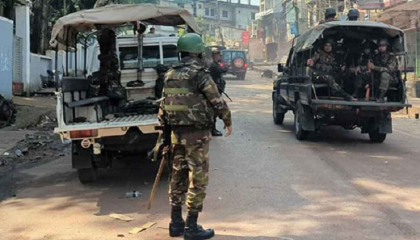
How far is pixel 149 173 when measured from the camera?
7074mm

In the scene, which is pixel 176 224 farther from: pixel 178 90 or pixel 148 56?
pixel 148 56

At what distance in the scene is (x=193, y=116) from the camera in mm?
4293

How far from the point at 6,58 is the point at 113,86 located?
27.1 feet

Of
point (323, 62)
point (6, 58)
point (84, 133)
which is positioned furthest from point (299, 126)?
point (6, 58)

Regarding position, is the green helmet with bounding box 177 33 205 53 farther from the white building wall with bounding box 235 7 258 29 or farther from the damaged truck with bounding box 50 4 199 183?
the white building wall with bounding box 235 7 258 29

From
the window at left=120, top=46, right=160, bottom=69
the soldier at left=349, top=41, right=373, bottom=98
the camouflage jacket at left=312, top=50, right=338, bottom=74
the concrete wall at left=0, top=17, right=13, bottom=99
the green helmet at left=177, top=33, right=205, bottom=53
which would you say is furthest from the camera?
the concrete wall at left=0, top=17, right=13, bottom=99

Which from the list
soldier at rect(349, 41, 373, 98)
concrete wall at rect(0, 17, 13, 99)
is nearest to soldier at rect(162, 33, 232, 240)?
soldier at rect(349, 41, 373, 98)

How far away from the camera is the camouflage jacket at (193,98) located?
14.1 feet

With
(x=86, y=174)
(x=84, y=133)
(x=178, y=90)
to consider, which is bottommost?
(x=86, y=174)

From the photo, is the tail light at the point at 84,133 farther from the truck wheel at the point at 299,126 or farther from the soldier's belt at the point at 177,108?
the truck wheel at the point at 299,126

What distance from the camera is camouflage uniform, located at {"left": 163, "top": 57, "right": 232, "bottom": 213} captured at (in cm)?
429

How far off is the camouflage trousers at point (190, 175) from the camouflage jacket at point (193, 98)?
0.23m

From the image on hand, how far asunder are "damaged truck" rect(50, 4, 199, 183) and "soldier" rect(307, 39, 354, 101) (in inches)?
110

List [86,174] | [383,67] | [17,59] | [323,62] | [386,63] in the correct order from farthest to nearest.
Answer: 1. [17,59]
2. [323,62]
3. [386,63]
4. [383,67]
5. [86,174]
